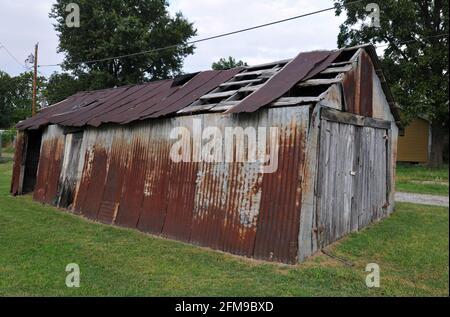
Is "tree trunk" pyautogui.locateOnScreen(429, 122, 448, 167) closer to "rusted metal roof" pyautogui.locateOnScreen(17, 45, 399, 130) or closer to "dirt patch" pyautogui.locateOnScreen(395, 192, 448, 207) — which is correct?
"dirt patch" pyautogui.locateOnScreen(395, 192, 448, 207)

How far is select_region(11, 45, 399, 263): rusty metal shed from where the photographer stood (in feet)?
26.1

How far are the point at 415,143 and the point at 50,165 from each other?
2215 cm

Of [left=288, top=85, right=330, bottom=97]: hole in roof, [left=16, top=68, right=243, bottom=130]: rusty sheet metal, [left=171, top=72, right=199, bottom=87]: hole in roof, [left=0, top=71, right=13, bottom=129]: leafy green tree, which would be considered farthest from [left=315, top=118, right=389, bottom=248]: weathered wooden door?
[left=0, top=71, right=13, bottom=129]: leafy green tree

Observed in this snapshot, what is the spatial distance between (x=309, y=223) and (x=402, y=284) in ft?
6.35

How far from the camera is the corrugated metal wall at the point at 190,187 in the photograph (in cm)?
787

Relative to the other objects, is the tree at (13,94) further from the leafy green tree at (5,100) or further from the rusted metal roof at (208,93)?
the rusted metal roof at (208,93)

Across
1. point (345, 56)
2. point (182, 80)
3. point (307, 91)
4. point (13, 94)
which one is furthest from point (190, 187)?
point (13, 94)

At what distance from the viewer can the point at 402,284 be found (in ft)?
21.8

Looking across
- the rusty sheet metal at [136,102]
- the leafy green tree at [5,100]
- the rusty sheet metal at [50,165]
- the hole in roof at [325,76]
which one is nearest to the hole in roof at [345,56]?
the hole in roof at [325,76]

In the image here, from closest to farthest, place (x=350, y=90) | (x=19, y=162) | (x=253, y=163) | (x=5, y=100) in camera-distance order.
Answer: (x=253, y=163)
(x=350, y=90)
(x=19, y=162)
(x=5, y=100)

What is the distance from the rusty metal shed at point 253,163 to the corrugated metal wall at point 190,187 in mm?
25

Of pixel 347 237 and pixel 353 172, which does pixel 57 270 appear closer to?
pixel 347 237

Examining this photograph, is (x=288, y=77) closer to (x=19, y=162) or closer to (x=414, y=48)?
(x=19, y=162)

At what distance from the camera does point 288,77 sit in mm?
9227
